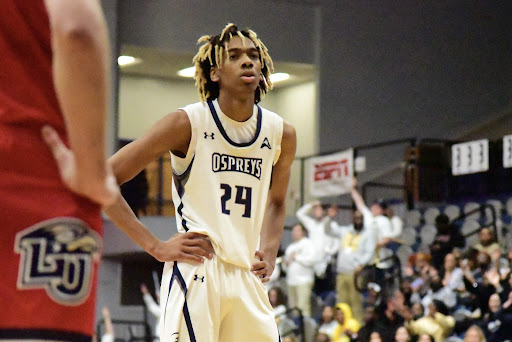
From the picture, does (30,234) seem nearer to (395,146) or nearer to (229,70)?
(229,70)

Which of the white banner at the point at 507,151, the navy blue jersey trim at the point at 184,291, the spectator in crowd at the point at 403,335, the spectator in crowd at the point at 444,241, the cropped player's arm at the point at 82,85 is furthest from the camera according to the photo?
the white banner at the point at 507,151

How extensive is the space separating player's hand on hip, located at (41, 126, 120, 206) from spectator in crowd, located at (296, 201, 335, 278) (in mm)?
12327

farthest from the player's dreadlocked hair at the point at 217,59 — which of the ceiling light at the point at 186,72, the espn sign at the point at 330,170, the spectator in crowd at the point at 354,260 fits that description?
the ceiling light at the point at 186,72

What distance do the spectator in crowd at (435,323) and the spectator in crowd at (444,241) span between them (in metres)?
1.80

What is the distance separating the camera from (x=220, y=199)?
3.95 metres

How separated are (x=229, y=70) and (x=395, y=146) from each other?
16.7m

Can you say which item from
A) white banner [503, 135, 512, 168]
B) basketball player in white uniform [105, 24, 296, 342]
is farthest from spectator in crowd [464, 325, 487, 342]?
basketball player in white uniform [105, 24, 296, 342]

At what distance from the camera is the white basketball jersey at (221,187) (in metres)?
3.92

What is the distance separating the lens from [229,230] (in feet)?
12.8

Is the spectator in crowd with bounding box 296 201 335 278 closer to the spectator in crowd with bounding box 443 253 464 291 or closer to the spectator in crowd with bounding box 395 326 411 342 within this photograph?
the spectator in crowd with bounding box 443 253 464 291

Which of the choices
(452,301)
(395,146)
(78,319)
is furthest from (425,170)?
(78,319)

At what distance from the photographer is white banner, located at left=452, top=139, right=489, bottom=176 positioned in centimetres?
1485

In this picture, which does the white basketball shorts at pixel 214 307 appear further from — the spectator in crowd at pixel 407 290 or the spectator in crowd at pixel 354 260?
the spectator in crowd at pixel 354 260

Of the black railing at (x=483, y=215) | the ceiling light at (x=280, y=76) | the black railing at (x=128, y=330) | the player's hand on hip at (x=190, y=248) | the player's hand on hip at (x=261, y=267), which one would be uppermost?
the ceiling light at (x=280, y=76)
